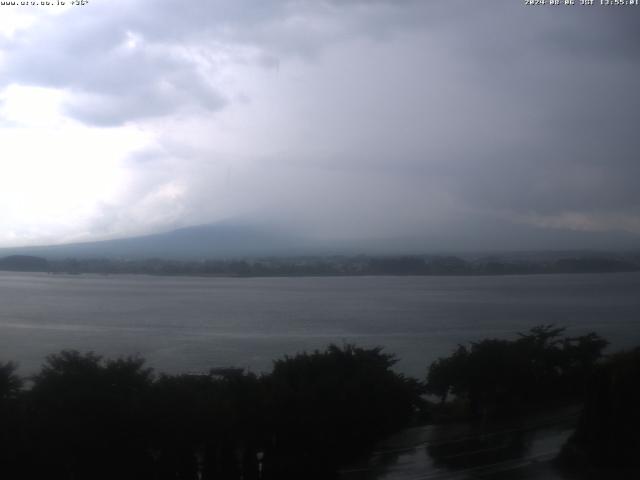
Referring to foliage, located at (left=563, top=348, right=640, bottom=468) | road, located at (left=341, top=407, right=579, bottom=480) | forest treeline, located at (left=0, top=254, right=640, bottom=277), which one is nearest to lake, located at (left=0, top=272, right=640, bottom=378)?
forest treeline, located at (left=0, top=254, right=640, bottom=277)

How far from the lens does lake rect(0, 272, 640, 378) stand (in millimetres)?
19297

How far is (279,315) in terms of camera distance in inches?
1117

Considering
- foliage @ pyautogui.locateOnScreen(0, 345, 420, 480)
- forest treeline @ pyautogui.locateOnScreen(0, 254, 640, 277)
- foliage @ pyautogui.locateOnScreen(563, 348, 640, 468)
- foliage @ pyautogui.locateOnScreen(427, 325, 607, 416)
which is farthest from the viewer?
forest treeline @ pyautogui.locateOnScreen(0, 254, 640, 277)

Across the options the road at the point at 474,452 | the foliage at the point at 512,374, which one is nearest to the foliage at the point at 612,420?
the road at the point at 474,452

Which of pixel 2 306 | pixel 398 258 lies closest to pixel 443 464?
pixel 2 306

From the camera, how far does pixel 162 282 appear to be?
42.1 metres

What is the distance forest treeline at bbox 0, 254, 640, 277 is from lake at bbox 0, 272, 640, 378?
933 mm

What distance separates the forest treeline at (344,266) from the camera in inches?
1054

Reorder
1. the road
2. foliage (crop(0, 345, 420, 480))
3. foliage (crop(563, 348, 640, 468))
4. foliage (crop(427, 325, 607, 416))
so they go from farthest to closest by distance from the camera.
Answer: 1. foliage (crop(427, 325, 607, 416))
2. the road
3. foliage (crop(563, 348, 640, 468))
4. foliage (crop(0, 345, 420, 480))

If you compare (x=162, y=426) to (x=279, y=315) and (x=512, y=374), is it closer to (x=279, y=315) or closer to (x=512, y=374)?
(x=512, y=374)

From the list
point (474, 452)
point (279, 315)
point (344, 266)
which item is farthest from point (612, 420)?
point (344, 266)

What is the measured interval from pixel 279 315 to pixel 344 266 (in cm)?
1651

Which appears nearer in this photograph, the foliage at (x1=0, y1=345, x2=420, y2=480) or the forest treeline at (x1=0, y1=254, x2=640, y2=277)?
the foliage at (x1=0, y1=345, x2=420, y2=480)

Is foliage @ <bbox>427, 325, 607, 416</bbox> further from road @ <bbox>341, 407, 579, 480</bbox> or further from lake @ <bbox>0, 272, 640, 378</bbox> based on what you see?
lake @ <bbox>0, 272, 640, 378</bbox>
